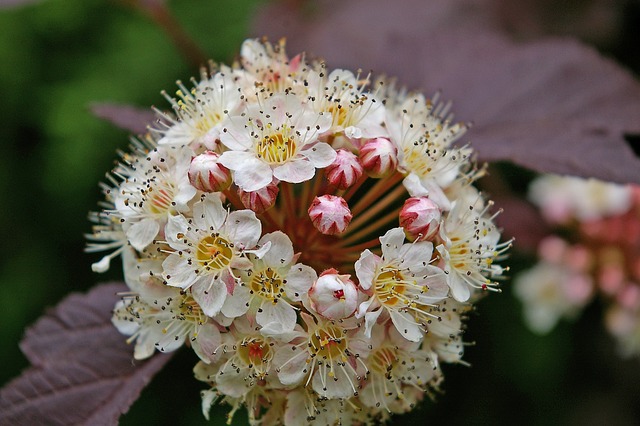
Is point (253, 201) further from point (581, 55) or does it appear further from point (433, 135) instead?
point (581, 55)

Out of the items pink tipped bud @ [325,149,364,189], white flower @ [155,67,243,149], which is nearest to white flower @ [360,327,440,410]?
pink tipped bud @ [325,149,364,189]

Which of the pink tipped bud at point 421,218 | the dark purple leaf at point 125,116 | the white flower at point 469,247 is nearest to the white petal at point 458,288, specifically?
the white flower at point 469,247

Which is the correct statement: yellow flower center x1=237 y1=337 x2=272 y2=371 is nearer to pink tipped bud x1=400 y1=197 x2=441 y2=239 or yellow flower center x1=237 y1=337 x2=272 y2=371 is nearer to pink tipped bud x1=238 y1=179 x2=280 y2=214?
pink tipped bud x1=238 y1=179 x2=280 y2=214

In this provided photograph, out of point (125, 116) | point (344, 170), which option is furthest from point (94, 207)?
point (344, 170)

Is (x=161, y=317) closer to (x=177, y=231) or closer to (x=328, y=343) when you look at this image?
(x=177, y=231)

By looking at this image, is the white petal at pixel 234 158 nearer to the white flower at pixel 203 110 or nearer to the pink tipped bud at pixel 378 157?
Answer: the white flower at pixel 203 110
